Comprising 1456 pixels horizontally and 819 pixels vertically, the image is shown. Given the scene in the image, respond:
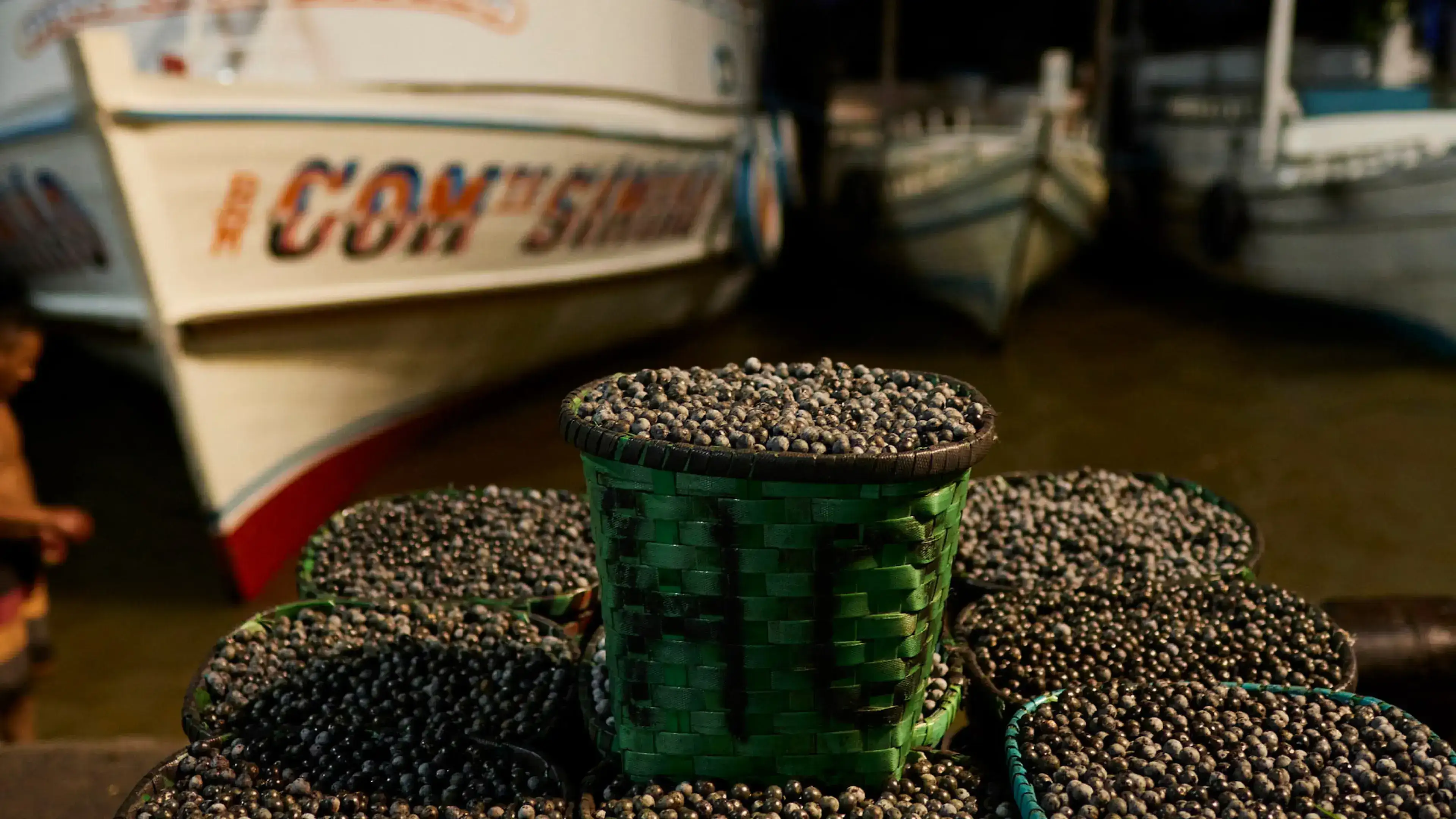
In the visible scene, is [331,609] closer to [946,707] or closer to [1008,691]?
[946,707]

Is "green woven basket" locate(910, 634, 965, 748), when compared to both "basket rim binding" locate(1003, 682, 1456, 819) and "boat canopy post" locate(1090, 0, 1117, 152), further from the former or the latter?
"boat canopy post" locate(1090, 0, 1117, 152)

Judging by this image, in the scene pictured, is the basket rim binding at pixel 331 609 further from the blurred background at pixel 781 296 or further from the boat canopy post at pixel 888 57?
the boat canopy post at pixel 888 57

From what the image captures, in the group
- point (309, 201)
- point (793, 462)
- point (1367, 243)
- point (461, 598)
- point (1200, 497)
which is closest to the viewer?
point (793, 462)

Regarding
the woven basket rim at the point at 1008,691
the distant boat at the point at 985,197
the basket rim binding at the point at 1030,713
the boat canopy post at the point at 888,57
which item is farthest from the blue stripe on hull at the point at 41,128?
the boat canopy post at the point at 888,57

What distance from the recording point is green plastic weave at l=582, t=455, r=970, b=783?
1699 millimetres

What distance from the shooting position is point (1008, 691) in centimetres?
221

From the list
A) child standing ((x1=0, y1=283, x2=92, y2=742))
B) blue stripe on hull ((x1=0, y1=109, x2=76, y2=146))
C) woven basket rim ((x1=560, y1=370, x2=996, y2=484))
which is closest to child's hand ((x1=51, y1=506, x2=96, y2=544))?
child standing ((x1=0, y1=283, x2=92, y2=742))

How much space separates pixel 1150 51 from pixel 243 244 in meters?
16.3

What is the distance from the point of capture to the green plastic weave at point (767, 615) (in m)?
1.70

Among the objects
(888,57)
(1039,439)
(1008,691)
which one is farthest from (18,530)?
(888,57)

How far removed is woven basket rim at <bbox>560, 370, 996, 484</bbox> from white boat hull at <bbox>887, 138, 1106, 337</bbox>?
7.80m

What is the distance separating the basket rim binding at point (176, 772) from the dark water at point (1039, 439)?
2330 mm

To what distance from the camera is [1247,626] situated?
7.83ft

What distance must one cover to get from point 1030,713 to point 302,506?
4.50 metres
